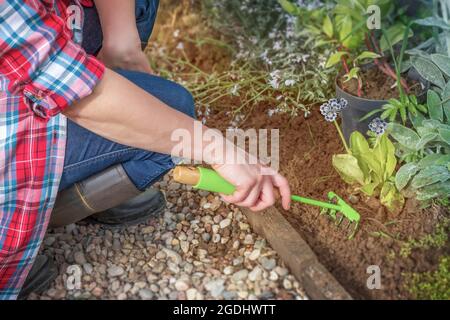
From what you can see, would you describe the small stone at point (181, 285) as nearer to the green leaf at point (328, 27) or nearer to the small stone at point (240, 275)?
the small stone at point (240, 275)

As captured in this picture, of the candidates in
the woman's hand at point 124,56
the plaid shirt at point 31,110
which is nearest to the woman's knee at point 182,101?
the woman's hand at point 124,56

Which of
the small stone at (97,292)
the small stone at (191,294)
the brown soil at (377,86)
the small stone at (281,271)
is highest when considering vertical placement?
the brown soil at (377,86)

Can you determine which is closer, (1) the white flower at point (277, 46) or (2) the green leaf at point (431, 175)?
(2) the green leaf at point (431, 175)

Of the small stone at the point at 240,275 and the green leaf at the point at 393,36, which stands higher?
the green leaf at the point at 393,36

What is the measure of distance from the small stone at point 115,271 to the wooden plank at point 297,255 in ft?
1.25

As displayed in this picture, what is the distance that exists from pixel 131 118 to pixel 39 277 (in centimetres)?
64

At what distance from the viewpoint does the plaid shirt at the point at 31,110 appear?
125 centimetres

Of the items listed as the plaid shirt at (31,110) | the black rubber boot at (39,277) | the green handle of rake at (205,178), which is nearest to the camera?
the plaid shirt at (31,110)

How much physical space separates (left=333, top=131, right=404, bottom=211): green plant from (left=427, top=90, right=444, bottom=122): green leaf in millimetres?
140

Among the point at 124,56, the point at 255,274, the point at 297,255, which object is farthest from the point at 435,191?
the point at 124,56

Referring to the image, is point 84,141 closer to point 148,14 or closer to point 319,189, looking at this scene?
point 148,14

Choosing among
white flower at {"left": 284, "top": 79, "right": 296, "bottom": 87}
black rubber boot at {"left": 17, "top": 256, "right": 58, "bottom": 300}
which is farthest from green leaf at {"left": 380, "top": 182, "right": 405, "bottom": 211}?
black rubber boot at {"left": 17, "top": 256, "right": 58, "bottom": 300}

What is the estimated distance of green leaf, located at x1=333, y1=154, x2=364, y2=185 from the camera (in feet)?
5.85
